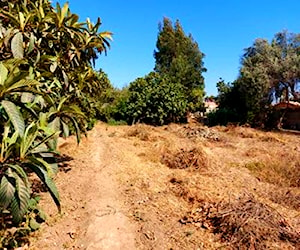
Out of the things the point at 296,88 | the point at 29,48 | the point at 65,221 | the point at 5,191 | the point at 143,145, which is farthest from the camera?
the point at 296,88

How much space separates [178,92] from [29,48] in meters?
16.0

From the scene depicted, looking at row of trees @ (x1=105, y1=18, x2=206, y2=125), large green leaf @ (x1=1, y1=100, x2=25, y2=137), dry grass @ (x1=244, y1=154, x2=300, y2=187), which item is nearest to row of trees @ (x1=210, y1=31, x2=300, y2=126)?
row of trees @ (x1=105, y1=18, x2=206, y2=125)

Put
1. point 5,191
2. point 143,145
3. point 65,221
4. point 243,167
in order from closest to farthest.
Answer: point 5,191, point 65,221, point 243,167, point 143,145

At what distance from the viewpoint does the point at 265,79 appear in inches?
670

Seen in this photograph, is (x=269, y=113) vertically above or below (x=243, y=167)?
above

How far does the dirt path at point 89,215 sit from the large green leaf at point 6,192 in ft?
4.48

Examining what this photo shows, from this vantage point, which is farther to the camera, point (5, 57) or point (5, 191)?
point (5, 57)

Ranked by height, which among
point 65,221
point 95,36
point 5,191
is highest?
point 95,36

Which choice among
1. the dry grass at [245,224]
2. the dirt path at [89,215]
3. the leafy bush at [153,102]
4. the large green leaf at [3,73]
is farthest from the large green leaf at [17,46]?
the leafy bush at [153,102]

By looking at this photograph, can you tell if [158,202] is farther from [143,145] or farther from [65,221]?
[143,145]

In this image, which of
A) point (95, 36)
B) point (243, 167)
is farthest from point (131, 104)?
point (95, 36)

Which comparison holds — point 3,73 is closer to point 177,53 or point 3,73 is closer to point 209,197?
point 209,197

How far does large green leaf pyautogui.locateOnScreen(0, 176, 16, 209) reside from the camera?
2592 millimetres

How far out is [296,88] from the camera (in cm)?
1769
